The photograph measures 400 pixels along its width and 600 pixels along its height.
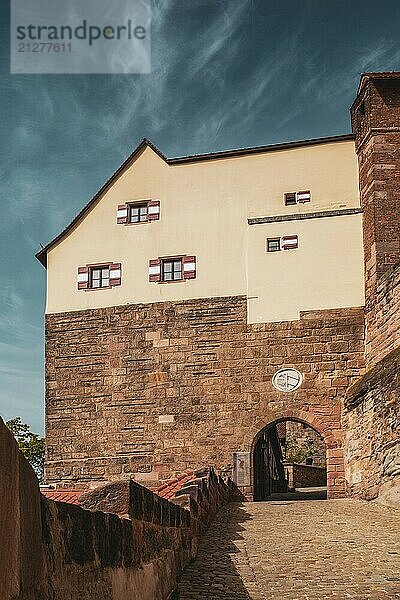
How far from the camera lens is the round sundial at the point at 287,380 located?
21.3 m

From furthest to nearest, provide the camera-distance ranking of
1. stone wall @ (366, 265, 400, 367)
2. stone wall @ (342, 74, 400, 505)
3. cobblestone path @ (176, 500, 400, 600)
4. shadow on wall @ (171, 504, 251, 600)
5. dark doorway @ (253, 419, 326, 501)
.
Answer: dark doorway @ (253, 419, 326, 501), stone wall @ (366, 265, 400, 367), stone wall @ (342, 74, 400, 505), cobblestone path @ (176, 500, 400, 600), shadow on wall @ (171, 504, 251, 600)

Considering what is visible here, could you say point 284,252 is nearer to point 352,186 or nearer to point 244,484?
point 352,186

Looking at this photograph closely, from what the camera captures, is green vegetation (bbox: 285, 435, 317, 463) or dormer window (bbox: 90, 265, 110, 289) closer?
dormer window (bbox: 90, 265, 110, 289)

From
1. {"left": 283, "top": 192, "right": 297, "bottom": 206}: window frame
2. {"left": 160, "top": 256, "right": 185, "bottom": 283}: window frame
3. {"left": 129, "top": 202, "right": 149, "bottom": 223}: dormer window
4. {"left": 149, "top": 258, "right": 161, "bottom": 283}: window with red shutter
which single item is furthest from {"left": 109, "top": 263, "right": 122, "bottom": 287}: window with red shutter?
{"left": 283, "top": 192, "right": 297, "bottom": 206}: window frame

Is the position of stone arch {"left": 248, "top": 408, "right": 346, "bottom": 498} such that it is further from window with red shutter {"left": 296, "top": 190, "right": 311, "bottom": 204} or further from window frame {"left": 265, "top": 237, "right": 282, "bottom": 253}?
window with red shutter {"left": 296, "top": 190, "right": 311, "bottom": 204}

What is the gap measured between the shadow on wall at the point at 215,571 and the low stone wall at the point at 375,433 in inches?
162

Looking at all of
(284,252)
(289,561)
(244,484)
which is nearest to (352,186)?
(284,252)

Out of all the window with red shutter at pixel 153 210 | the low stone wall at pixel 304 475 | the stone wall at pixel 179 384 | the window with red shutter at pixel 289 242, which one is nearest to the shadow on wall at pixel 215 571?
the stone wall at pixel 179 384

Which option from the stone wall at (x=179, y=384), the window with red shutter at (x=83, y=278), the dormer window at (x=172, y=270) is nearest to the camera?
the stone wall at (x=179, y=384)

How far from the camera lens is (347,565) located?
350 inches

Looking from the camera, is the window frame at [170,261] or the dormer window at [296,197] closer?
the dormer window at [296,197]

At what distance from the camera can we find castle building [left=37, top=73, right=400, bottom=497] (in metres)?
21.3

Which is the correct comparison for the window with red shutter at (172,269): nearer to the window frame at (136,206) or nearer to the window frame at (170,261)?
the window frame at (170,261)

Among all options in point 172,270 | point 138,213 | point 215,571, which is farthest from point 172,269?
point 215,571
